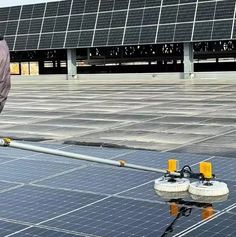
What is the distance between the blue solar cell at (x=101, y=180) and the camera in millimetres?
10555

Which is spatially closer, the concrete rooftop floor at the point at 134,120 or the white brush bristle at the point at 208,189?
the white brush bristle at the point at 208,189

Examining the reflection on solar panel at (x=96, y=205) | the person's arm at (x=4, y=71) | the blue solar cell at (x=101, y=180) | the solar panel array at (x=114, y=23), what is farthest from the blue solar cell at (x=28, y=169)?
the solar panel array at (x=114, y=23)

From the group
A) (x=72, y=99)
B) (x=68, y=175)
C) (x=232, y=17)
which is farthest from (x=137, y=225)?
(x=232, y=17)

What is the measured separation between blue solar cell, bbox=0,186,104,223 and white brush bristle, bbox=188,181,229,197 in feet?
5.31

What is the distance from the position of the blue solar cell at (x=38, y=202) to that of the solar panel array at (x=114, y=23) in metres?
38.1

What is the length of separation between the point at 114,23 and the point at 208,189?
45319 millimetres

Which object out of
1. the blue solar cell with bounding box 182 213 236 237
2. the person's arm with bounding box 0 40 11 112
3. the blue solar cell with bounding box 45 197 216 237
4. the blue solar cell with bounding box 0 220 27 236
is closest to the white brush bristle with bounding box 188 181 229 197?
the blue solar cell with bounding box 45 197 216 237

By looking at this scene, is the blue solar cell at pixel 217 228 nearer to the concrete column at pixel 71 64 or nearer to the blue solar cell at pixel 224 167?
the blue solar cell at pixel 224 167

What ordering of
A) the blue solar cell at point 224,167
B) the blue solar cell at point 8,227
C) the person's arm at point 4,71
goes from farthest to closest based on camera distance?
the blue solar cell at point 224,167 < the blue solar cell at point 8,227 < the person's arm at point 4,71

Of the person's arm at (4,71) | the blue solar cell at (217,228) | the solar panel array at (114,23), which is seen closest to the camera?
the person's arm at (4,71)

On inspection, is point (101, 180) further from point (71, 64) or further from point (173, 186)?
point (71, 64)

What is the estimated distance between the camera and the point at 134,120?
72.4ft

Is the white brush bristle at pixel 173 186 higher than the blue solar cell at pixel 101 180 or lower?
higher

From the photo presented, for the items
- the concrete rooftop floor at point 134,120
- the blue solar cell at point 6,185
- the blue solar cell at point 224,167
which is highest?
the blue solar cell at point 6,185
